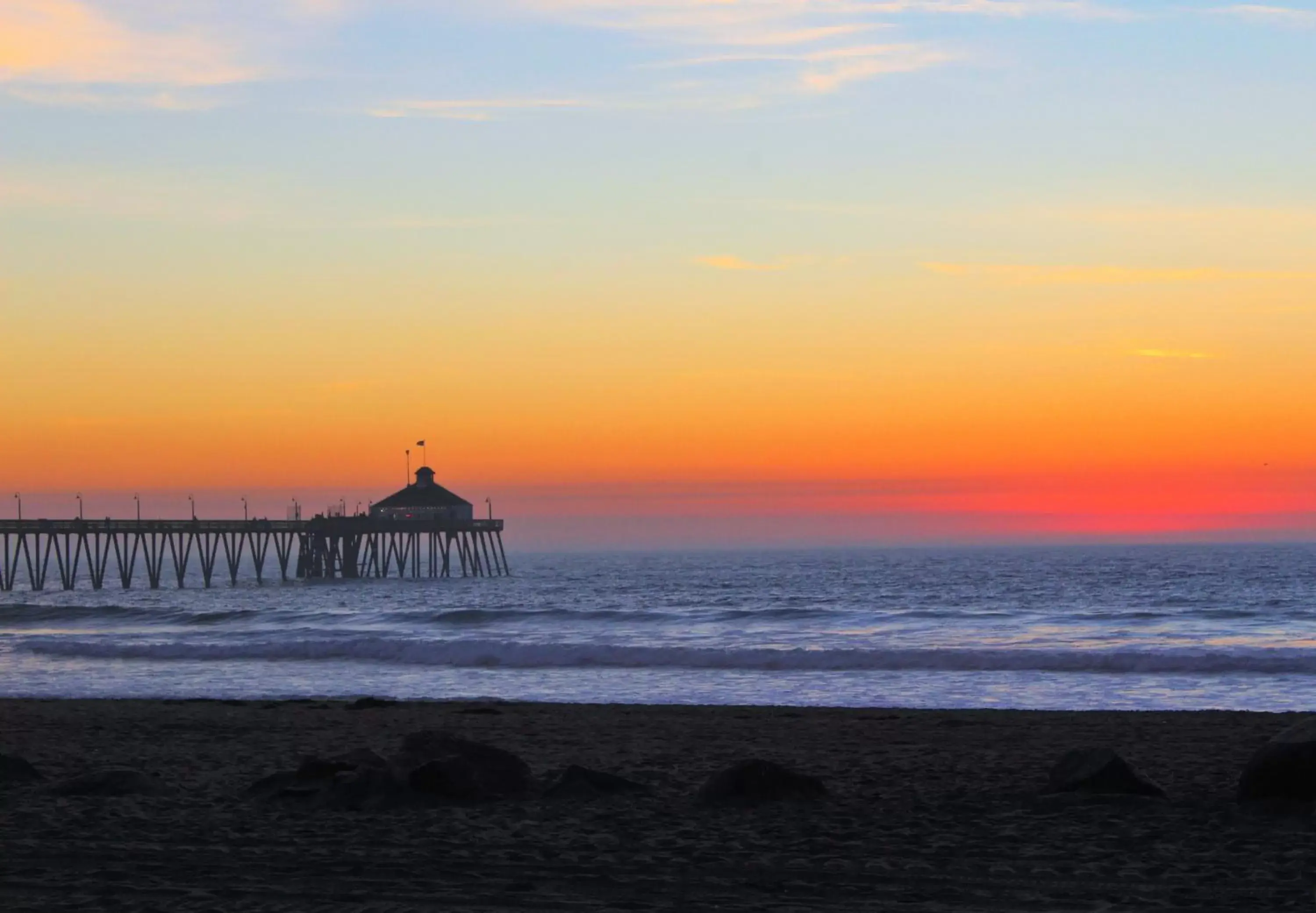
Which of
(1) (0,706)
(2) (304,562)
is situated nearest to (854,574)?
(2) (304,562)

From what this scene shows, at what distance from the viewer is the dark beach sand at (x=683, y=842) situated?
722 centimetres

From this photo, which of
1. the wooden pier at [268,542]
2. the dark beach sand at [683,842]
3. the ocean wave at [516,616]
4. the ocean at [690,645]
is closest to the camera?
the dark beach sand at [683,842]

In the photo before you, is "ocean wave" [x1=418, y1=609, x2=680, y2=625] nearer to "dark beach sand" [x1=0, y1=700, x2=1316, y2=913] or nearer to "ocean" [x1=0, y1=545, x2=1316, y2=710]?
"ocean" [x1=0, y1=545, x2=1316, y2=710]

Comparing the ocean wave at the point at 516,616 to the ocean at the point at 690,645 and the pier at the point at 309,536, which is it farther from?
the pier at the point at 309,536

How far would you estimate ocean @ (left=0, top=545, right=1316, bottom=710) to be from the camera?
23438mm

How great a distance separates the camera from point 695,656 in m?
30.2

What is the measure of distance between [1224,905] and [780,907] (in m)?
2.23

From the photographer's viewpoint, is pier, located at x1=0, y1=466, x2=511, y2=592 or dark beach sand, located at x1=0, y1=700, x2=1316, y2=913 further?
pier, located at x1=0, y1=466, x2=511, y2=592

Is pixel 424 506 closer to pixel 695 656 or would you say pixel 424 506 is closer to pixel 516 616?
pixel 516 616

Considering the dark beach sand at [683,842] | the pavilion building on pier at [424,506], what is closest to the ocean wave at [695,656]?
the dark beach sand at [683,842]

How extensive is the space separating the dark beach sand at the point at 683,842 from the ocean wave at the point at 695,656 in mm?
13691

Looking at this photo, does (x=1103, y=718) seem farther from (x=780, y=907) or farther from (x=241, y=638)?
(x=241, y=638)

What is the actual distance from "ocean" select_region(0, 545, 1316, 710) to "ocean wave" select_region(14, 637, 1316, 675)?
88mm

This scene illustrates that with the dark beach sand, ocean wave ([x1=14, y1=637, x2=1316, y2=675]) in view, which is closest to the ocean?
ocean wave ([x1=14, y1=637, x2=1316, y2=675])
